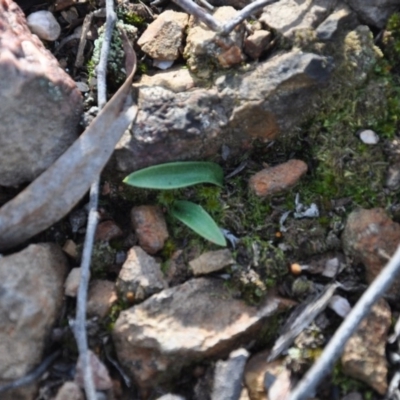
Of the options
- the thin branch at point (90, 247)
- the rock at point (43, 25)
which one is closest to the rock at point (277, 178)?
the thin branch at point (90, 247)

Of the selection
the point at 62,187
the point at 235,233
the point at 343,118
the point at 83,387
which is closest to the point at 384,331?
the point at 235,233

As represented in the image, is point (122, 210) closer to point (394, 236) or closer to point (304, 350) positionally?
point (304, 350)

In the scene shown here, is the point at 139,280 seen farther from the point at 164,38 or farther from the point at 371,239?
the point at 164,38

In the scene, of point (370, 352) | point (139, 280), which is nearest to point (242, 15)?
point (139, 280)

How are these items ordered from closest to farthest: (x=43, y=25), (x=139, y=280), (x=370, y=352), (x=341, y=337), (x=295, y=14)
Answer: (x=341, y=337), (x=370, y=352), (x=139, y=280), (x=295, y=14), (x=43, y=25)

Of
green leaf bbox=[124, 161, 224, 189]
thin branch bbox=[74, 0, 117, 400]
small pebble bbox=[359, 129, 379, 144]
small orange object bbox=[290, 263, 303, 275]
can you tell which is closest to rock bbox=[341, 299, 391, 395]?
small orange object bbox=[290, 263, 303, 275]

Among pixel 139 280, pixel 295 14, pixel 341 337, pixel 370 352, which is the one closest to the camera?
pixel 341 337

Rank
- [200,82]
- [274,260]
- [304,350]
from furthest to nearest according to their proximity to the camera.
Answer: [200,82], [274,260], [304,350]

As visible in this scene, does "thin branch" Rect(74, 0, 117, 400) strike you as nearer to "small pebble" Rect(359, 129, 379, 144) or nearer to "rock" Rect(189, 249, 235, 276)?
"rock" Rect(189, 249, 235, 276)

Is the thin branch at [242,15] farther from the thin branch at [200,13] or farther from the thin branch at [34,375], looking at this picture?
the thin branch at [34,375]
